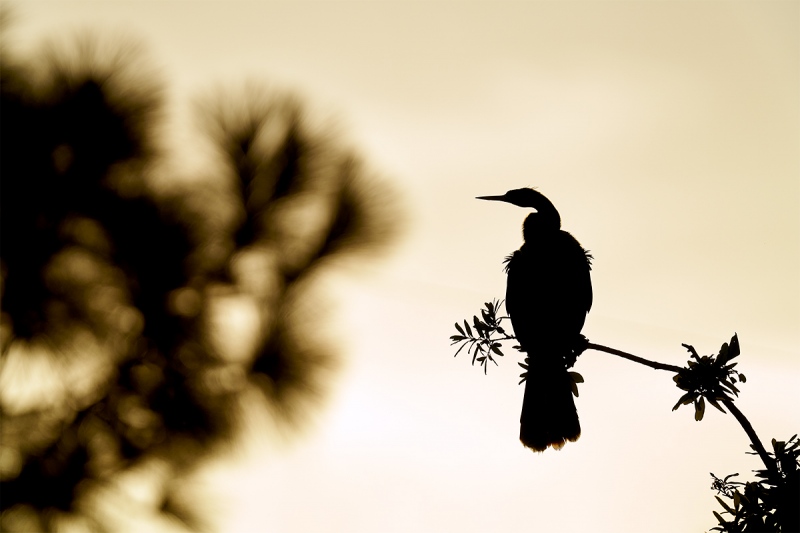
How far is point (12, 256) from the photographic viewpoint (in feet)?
6.18

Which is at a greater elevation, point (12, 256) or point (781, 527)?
point (12, 256)

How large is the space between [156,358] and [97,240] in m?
0.41

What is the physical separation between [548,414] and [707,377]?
1.91 ft

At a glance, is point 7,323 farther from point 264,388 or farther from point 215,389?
point 264,388

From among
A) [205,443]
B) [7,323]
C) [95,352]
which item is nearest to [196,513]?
[205,443]

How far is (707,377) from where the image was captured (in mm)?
1138

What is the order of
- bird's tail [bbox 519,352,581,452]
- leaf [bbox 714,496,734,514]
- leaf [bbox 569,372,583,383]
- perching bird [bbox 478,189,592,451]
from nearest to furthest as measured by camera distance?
leaf [bbox 714,496,734,514] → leaf [bbox 569,372,583,383] → bird's tail [bbox 519,352,581,452] → perching bird [bbox 478,189,592,451]

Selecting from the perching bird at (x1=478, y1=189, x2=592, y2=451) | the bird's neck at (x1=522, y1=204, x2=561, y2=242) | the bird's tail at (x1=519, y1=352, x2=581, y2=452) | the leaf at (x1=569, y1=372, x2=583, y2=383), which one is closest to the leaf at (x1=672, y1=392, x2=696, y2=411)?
the leaf at (x1=569, y1=372, x2=583, y2=383)

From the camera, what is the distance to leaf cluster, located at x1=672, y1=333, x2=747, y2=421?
114cm

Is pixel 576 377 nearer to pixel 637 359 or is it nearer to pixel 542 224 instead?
pixel 637 359

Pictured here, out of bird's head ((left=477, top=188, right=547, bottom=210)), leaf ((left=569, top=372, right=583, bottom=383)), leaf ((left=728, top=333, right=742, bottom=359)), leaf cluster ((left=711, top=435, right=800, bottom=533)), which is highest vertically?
bird's head ((left=477, top=188, right=547, bottom=210))

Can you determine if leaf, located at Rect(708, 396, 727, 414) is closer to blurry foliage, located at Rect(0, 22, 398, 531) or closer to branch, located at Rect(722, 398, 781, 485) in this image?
branch, located at Rect(722, 398, 781, 485)

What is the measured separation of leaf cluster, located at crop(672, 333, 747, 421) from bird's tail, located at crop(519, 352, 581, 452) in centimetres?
52

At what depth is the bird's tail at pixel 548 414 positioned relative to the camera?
1.67 metres
